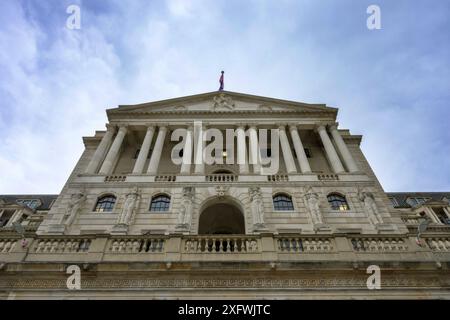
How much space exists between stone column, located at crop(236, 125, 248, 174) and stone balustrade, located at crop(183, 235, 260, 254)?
28.2ft

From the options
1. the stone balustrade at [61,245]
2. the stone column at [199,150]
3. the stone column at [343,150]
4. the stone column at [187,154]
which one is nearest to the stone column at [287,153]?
the stone column at [343,150]

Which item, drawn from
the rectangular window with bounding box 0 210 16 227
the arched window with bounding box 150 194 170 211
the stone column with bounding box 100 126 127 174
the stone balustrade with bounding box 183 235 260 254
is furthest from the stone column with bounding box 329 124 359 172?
the rectangular window with bounding box 0 210 16 227

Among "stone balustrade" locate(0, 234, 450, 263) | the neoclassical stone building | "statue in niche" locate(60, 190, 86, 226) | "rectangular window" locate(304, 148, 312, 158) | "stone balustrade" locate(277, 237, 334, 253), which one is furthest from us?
"rectangular window" locate(304, 148, 312, 158)

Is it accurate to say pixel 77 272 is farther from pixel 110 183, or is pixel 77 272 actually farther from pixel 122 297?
pixel 110 183

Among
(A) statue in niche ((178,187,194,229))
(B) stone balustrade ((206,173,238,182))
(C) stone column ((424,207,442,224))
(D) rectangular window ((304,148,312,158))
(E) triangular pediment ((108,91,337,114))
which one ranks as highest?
(E) triangular pediment ((108,91,337,114))

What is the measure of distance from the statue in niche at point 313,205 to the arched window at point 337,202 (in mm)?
1260

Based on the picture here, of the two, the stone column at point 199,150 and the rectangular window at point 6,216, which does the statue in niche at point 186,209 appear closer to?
the stone column at point 199,150

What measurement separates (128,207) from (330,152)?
57.5 ft

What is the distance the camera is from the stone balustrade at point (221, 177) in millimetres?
21630

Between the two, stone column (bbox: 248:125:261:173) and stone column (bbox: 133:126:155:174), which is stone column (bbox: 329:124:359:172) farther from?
stone column (bbox: 133:126:155:174)

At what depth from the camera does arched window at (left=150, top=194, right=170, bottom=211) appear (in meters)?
19.7
